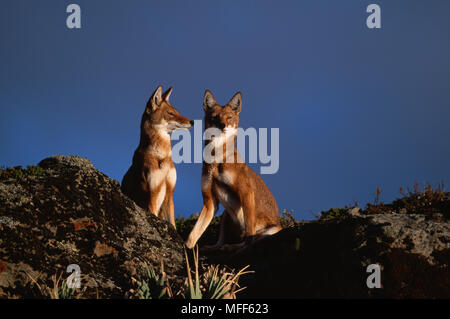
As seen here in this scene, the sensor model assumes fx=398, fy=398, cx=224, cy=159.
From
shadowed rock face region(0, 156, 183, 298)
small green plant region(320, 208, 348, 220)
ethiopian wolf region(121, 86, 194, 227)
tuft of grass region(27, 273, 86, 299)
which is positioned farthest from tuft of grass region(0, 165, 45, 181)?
small green plant region(320, 208, 348, 220)

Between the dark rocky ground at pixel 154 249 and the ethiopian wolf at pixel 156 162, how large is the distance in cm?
249

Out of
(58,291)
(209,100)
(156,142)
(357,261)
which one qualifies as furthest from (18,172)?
(357,261)

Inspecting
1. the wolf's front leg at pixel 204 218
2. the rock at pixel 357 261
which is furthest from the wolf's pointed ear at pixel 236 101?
the rock at pixel 357 261

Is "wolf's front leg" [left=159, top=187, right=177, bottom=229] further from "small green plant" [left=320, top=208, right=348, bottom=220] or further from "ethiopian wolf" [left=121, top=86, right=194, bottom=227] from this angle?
"small green plant" [left=320, top=208, right=348, bottom=220]

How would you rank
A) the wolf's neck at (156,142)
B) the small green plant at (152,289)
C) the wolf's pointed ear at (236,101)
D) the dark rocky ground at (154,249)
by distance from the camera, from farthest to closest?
the wolf's neck at (156,142)
the wolf's pointed ear at (236,101)
the dark rocky ground at (154,249)
the small green plant at (152,289)

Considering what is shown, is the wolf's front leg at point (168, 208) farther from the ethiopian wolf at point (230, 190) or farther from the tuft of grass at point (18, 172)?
the tuft of grass at point (18, 172)

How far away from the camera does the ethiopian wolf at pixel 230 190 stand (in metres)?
8.05

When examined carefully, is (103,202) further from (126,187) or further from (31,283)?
(126,187)

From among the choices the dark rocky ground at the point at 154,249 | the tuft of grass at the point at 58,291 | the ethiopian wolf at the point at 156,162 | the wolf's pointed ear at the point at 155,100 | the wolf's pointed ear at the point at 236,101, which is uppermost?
the wolf's pointed ear at the point at 155,100

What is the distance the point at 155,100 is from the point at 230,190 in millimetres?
3205

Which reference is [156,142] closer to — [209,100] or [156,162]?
[156,162]

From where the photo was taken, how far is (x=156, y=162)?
9266 mm

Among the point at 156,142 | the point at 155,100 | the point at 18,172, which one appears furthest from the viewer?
the point at 18,172
